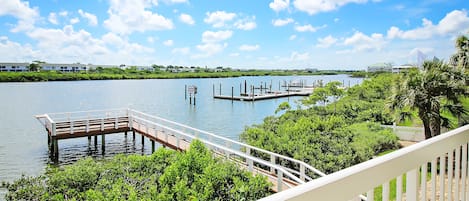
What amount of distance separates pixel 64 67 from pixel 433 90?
77.9 meters

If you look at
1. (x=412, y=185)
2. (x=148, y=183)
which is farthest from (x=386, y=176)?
(x=148, y=183)

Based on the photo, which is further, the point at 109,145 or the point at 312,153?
the point at 109,145

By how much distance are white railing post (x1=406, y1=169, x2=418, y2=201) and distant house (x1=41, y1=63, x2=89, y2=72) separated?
254 feet

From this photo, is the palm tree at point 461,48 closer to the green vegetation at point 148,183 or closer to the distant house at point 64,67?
the green vegetation at point 148,183

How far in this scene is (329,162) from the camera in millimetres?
9328

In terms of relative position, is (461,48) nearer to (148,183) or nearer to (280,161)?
(280,161)

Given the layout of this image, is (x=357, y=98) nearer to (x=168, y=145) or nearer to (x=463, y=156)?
(x=168, y=145)

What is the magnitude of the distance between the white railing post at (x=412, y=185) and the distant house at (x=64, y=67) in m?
77.3

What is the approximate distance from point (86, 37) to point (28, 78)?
44.5 feet

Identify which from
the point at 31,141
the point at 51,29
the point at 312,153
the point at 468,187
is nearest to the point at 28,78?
the point at 51,29

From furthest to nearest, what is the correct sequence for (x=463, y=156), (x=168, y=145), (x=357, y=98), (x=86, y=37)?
(x=86, y=37) < (x=357, y=98) < (x=168, y=145) < (x=463, y=156)

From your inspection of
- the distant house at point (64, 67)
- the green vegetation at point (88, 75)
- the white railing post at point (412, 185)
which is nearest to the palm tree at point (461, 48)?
the white railing post at point (412, 185)

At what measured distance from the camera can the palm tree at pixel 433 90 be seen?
351 inches

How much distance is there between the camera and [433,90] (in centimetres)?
904
